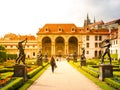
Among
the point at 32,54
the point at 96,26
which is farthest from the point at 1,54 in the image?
the point at 96,26

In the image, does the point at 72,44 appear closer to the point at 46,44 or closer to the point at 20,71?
the point at 46,44

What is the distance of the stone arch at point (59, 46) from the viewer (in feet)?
278

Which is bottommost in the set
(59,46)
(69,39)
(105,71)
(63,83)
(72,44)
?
(63,83)

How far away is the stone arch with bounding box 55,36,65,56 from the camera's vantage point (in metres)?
84.9

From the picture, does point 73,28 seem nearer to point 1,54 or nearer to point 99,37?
point 99,37

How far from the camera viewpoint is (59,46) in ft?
282

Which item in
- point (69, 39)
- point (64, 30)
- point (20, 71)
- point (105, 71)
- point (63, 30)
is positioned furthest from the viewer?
point (69, 39)

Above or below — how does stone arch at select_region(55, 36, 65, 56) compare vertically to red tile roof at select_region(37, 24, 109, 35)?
below

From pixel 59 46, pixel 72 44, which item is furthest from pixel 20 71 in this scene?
pixel 72 44

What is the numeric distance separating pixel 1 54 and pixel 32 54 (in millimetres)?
38382

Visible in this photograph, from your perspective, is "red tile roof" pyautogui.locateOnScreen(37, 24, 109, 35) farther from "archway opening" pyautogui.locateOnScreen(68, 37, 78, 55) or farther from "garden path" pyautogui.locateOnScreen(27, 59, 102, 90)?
"garden path" pyautogui.locateOnScreen(27, 59, 102, 90)

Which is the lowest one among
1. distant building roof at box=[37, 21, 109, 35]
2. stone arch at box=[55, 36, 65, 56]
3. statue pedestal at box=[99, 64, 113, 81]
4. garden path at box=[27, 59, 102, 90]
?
garden path at box=[27, 59, 102, 90]

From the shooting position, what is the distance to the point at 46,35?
8200cm

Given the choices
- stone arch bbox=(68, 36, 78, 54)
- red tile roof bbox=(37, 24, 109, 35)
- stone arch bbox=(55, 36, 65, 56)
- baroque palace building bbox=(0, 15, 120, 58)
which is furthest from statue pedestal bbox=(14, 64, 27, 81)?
stone arch bbox=(68, 36, 78, 54)
